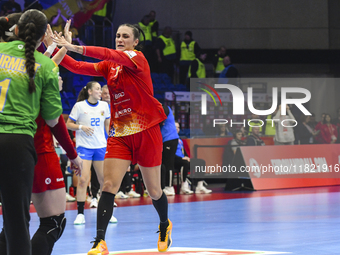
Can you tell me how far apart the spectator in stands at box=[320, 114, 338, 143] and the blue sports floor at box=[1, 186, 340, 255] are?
4.80 metres

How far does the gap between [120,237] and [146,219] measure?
1.74 m

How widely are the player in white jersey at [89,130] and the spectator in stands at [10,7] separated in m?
7.04

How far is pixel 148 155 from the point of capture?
4.65 metres

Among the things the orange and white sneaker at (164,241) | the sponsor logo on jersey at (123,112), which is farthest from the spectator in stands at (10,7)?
the orange and white sneaker at (164,241)

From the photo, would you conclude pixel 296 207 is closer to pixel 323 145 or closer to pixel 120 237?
pixel 120 237

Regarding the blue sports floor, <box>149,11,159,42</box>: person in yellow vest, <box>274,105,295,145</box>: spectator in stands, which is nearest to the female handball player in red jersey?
the blue sports floor

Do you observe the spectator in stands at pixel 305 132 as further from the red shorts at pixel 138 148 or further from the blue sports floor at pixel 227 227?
the red shorts at pixel 138 148

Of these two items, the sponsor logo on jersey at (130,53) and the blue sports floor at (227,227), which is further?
the blue sports floor at (227,227)

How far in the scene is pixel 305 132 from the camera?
48.8 ft

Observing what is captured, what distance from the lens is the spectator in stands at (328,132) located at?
49.3 feet

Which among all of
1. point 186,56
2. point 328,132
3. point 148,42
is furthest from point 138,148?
point 186,56

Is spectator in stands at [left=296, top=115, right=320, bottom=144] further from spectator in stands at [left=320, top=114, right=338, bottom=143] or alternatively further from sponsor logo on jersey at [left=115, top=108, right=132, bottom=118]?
sponsor logo on jersey at [left=115, top=108, right=132, bottom=118]

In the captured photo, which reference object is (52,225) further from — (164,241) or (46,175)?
(164,241)

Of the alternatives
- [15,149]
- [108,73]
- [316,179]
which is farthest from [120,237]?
[316,179]
